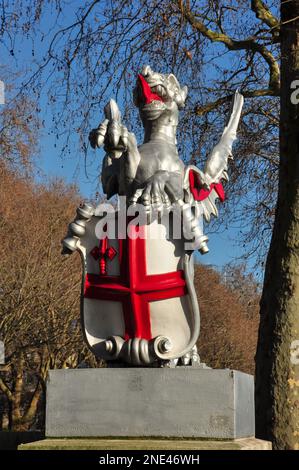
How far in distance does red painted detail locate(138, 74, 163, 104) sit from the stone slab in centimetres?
228

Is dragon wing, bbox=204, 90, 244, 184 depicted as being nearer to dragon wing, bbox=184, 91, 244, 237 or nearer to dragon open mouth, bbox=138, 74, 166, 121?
dragon wing, bbox=184, 91, 244, 237

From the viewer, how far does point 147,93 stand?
217 inches

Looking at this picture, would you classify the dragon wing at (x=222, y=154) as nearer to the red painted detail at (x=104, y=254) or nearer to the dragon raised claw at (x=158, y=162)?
the dragon raised claw at (x=158, y=162)

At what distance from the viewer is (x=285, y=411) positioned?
8.79 meters

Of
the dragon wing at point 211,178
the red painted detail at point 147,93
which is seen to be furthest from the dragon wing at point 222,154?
the red painted detail at point 147,93

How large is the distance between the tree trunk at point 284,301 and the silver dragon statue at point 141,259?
4.06 metres

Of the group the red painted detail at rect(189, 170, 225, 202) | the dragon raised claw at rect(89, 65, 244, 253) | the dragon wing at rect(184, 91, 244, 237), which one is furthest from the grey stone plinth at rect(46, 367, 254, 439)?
the red painted detail at rect(189, 170, 225, 202)

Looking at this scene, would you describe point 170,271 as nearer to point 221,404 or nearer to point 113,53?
point 221,404

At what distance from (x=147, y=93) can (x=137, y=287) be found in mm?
1443

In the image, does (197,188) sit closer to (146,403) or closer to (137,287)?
(137,287)

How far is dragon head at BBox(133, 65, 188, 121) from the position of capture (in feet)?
18.1

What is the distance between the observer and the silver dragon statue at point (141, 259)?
186 inches

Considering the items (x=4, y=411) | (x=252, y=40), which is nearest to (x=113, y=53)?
(x=252, y=40)

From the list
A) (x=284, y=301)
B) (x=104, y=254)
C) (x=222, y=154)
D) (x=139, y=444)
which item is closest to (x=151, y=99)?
(x=222, y=154)
